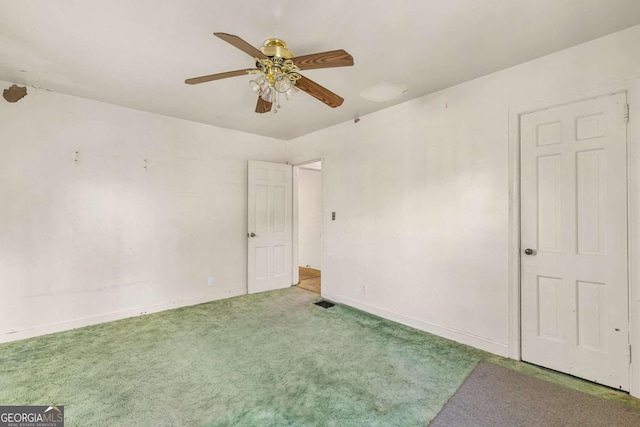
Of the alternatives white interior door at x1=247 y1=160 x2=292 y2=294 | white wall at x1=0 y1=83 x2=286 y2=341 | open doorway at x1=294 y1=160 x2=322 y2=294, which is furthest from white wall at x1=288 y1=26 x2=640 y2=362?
open doorway at x1=294 y1=160 x2=322 y2=294

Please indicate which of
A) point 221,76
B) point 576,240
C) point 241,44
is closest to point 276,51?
→ point 241,44

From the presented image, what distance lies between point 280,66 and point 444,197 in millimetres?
2045

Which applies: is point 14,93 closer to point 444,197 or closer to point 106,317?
point 106,317

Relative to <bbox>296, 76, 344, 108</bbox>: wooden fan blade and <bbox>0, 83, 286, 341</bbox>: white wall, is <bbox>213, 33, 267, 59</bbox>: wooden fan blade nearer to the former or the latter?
<bbox>296, 76, 344, 108</bbox>: wooden fan blade

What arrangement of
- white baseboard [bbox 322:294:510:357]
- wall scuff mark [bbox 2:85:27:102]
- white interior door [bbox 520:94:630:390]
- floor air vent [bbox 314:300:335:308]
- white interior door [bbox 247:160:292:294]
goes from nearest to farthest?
1. white interior door [bbox 520:94:630:390]
2. white baseboard [bbox 322:294:510:357]
3. wall scuff mark [bbox 2:85:27:102]
4. floor air vent [bbox 314:300:335:308]
5. white interior door [bbox 247:160:292:294]

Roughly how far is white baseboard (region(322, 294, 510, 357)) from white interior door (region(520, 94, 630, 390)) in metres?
0.22

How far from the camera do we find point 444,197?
2.97m

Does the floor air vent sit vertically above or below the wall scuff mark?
below

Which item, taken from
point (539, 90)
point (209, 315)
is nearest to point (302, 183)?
point (209, 315)

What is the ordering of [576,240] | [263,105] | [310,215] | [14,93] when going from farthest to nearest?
[310,215] < [14,93] < [263,105] < [576,240]

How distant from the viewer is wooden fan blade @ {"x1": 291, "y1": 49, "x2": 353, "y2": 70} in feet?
5.71

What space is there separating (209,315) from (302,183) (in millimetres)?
3788

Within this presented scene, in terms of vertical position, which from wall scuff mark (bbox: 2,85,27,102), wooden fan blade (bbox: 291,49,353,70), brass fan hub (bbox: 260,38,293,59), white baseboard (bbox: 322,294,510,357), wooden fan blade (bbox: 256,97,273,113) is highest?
wall scuff mark (bbox: 2,85,27,102)

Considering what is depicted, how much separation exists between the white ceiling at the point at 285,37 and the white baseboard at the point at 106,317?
2517mm
